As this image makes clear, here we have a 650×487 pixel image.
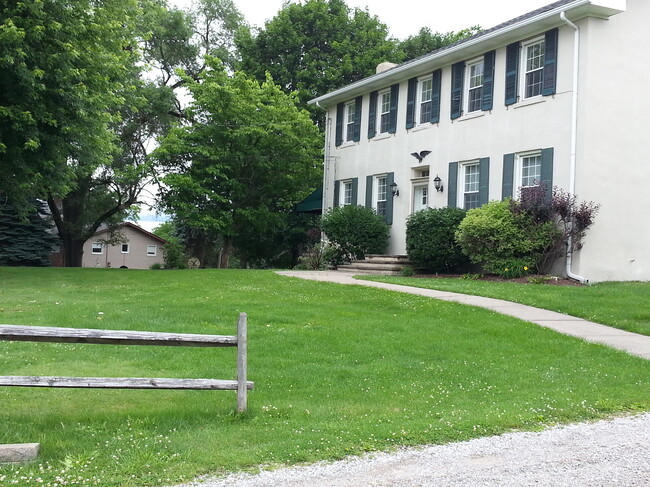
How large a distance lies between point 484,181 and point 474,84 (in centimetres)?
297

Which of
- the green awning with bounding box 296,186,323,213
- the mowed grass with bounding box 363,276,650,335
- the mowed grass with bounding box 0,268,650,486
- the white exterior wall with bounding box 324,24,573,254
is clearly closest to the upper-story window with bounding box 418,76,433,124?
the white exterior wall with bounding box 324,24,573,254

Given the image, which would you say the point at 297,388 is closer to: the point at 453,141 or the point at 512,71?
the point at 512,71

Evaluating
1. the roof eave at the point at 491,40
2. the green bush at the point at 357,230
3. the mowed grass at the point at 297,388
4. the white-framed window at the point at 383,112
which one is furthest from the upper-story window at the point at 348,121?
the mowed grass at the point at 297,388

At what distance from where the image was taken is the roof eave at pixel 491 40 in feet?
49.9

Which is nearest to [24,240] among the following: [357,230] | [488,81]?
[357,230]

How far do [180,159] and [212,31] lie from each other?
48.8 feet

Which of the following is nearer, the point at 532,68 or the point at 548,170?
the point at 548,170

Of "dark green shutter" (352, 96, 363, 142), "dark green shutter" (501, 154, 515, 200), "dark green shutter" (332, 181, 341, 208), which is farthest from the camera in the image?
"dark green shutter" (332, 181, 341, 208)

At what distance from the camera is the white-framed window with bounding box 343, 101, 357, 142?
2358cm

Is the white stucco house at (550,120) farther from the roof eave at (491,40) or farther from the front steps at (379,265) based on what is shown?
the front steps at (379,265)

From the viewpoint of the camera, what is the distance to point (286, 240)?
93.1 ft

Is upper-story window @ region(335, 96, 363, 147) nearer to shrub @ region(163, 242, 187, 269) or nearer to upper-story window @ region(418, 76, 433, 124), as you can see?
upper-story window @ region(418, 76, 433, 124)

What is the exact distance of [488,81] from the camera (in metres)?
17.9

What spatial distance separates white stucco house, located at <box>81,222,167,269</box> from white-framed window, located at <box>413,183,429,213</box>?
35.9 m
